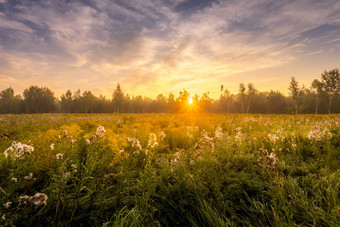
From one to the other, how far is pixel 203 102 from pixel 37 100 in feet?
250

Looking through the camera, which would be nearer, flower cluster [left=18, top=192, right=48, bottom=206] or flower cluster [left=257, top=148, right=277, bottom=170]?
flower cluster [left=18, top=192, right=48, bottom=206]

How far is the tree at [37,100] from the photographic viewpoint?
64.4 metres

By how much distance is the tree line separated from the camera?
42.2 m

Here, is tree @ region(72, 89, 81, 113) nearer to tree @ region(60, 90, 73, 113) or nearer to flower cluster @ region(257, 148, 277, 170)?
tree @ region(60, 90, 73, 113)

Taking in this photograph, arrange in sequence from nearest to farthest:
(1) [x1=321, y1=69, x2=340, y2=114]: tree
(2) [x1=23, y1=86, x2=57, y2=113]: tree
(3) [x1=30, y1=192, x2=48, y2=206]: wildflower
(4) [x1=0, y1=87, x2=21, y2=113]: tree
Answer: (3) [x1=30, y1=192, x2=48, y2=206]: wildflower, (1) [x1=321, y1=69, x2=340, y2=114]: tree, (2) [x1=23, y1=86, x2=57, y2=113]: tree, (4) [x1=0, y1=87, x2=21, y2=113]: tree

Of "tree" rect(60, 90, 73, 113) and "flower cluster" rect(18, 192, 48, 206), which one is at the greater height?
"tree" rect(60, 90, 73, 113)

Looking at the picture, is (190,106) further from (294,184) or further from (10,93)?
(10,93)

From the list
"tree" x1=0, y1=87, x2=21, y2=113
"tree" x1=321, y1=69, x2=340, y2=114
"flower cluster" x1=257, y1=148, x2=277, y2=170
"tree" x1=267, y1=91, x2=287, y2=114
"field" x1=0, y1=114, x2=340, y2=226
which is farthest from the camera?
"tree" x1=0, y1=87, x2=21, y2=113

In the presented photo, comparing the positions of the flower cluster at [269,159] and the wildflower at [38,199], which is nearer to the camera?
the wildflower at [38,199]

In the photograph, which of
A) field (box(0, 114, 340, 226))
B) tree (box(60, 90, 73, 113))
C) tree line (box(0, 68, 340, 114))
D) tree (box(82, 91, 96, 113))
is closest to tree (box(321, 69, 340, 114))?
tree line (box(0, 68, 340, 114))

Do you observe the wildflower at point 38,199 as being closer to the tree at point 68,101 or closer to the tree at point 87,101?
the tree at point 87,101

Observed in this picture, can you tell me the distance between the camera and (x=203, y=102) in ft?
269

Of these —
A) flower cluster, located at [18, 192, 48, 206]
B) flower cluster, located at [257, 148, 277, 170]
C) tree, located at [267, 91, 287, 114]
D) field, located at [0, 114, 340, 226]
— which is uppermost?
tree, located at [267, 91, 287, 114]

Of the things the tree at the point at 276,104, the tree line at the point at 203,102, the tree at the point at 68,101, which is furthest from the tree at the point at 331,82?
the tree at the point at 68,101
